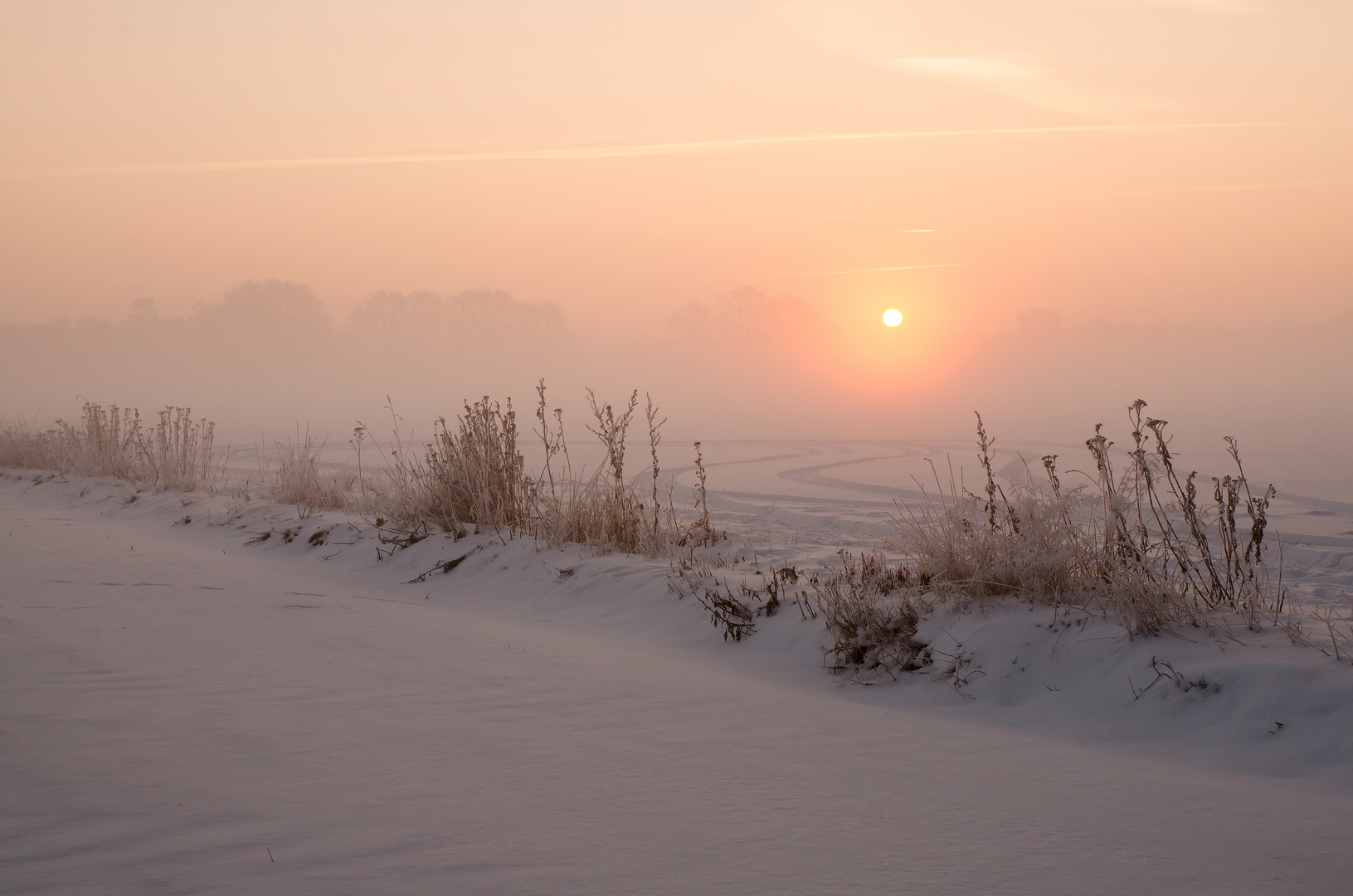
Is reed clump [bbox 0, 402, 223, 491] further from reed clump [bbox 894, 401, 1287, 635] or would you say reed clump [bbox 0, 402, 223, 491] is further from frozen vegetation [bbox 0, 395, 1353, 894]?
reed clump [bbox 894, 401, 1287, 635]

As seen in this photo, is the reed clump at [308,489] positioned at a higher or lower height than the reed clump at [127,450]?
lower

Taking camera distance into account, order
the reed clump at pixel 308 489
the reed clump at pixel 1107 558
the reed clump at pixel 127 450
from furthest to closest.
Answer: the reed clump at pixel 127 450, the reed clump at pixel 308 489, the reed clump at pixel 1107 558

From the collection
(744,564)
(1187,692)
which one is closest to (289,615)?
(744,564)

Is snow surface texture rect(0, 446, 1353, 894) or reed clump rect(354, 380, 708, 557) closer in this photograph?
snow surface texture rect(0, 446, 1353, 894)

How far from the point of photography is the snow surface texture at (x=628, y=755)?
2.01m

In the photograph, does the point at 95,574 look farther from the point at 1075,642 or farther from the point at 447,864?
→ the point at 1075,642

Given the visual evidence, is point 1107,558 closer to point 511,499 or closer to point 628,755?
point 628,755

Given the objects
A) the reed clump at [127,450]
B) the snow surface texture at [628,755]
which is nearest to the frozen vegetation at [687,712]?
the snow surface texture at [628,755]

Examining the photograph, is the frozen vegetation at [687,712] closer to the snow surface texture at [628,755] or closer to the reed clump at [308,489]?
the snow surface texture at [628,755]

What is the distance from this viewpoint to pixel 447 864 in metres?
1.98

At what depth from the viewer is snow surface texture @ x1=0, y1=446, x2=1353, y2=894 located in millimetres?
2006

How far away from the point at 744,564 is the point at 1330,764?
3.90 m

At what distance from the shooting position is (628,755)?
9.16 ft

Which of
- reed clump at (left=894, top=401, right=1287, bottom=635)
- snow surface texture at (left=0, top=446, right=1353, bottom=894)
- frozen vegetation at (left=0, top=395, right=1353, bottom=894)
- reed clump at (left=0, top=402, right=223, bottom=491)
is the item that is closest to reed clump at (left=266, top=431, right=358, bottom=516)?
reed clump at (left=0, top=402, right=223, bottom=491)
